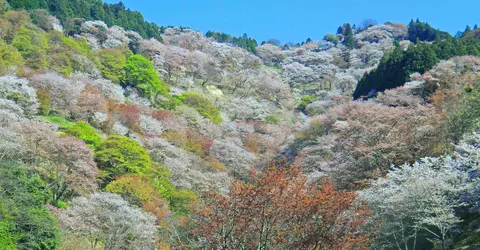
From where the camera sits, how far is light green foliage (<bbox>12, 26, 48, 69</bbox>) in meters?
40.2

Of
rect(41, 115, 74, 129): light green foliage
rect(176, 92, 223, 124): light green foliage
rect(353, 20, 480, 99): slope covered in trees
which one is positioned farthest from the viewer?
rect(176, 92, 223, 124): light green foliage

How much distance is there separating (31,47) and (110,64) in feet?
31.8

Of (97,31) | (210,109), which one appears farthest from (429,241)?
(97,31)

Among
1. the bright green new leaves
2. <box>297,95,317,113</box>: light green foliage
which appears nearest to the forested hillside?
the bright green new leaves

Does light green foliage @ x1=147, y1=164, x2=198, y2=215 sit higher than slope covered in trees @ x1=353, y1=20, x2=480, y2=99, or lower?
lower

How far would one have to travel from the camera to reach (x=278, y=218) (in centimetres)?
883

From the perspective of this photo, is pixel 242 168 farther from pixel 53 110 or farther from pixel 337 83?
pixel 337 83

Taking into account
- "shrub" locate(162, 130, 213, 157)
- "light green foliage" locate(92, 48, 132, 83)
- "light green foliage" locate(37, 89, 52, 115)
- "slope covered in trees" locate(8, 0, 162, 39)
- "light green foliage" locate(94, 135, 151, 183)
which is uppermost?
"slope covered in trees" locate(8, 0, 162, 39)

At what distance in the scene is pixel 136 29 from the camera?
74000 millimetres

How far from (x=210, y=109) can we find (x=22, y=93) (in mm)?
23886

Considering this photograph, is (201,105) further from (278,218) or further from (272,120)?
(278,218)

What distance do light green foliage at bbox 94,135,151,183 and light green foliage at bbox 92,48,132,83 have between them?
74.0ft

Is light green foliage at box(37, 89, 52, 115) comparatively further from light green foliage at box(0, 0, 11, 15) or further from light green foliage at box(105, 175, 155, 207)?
light green foliage at box(0, 0, 11, 15)

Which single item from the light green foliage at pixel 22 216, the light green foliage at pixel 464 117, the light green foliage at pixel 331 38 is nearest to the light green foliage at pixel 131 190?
the light green foliage at pixel 22 216
